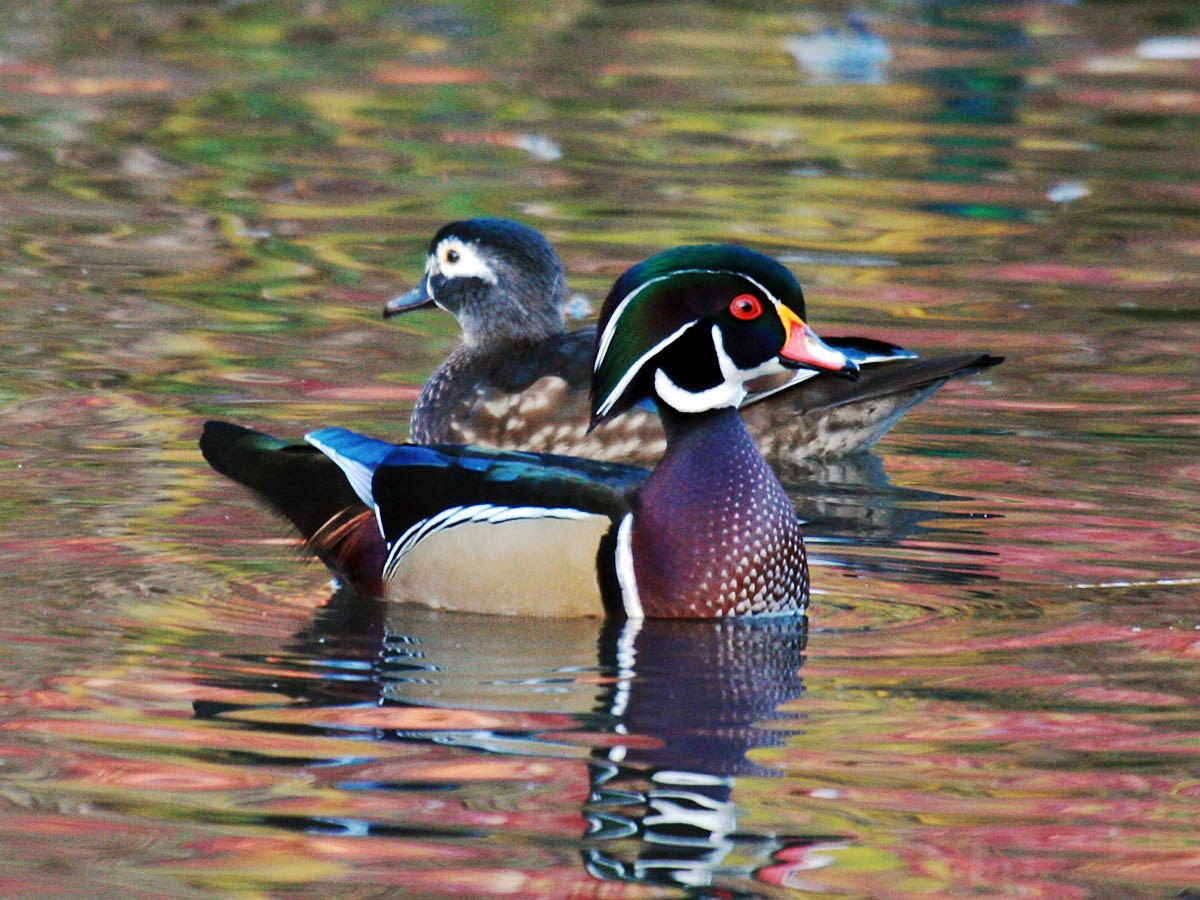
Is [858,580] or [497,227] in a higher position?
[497,227]

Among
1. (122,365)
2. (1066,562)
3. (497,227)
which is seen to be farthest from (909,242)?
(1066,562)

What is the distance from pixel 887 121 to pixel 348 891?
37.3ft

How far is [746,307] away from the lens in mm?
6164

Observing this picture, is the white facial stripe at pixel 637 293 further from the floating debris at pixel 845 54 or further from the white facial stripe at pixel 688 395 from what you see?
the floating debris at pixel 845 54

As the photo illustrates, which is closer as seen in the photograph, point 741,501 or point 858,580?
point 741,501

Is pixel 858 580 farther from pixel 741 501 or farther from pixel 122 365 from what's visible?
pixel 122 365

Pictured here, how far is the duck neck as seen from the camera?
6.04 m

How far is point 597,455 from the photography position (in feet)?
26.6

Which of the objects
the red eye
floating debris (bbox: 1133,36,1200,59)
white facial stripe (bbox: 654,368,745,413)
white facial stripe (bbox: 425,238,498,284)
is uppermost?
the red eye

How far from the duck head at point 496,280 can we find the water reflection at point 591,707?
2480 millimetres

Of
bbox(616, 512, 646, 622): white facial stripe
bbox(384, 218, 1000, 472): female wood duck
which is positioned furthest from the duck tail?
bbox(384, 218, 1000, 472): female wood duck

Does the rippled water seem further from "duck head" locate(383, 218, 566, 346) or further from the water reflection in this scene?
"duck head" locate(383, 218, 566, 346)

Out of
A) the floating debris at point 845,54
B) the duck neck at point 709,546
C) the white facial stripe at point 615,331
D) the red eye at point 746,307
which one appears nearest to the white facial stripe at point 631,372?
the white facial stripe at point 615,331

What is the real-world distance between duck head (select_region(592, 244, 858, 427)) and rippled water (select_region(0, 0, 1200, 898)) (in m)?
0.62
